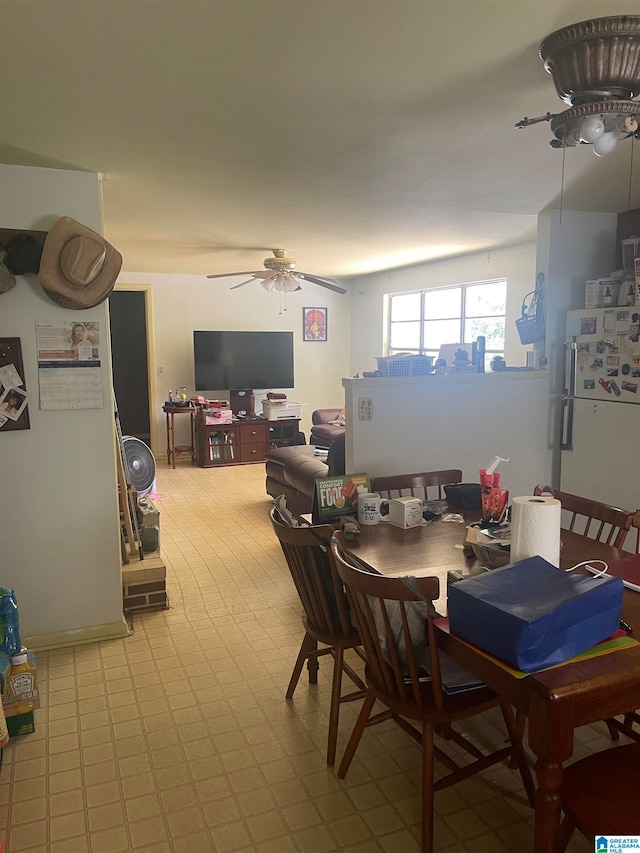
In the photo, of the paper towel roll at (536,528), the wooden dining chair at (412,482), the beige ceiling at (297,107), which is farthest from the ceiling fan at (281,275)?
the paper towel roll at (536,528)

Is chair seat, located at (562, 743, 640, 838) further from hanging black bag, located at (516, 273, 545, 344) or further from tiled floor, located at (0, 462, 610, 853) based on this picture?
hanging black bag, located at (516, 273, 545, 344)

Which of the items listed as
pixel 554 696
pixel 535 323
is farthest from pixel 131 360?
pixel 554 696

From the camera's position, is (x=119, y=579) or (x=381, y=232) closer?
(x=119, y=579)

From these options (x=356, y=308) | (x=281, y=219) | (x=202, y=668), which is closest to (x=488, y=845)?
(x=202, y=668)

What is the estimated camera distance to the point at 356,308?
8.58m

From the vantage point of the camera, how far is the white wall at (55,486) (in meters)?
2.85

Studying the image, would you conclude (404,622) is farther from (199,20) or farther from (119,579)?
(119,579)

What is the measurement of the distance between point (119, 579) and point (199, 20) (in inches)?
101

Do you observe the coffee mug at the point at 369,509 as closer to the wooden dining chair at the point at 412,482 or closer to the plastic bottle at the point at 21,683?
the wooden dining chair at the point at 412,482

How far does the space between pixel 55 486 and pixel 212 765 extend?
1.54 meters

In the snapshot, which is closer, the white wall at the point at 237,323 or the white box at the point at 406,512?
the white box at the point at 406,512

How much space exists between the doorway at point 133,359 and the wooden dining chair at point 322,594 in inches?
229

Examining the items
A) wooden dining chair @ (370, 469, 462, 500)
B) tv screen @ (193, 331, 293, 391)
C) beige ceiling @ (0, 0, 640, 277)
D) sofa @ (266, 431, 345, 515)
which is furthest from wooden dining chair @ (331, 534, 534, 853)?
tv screen @ (193, 331, 293, 391)

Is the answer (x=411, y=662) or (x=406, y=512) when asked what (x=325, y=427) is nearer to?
(x=406, y=512)
